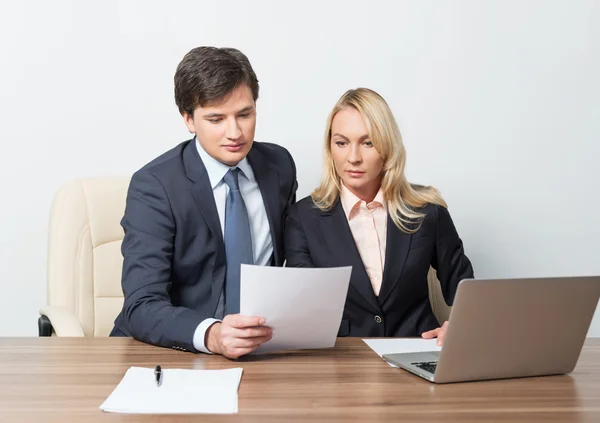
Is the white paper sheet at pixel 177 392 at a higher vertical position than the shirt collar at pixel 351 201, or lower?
lower

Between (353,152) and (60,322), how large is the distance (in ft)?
3.35

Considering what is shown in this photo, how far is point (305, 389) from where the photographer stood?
172 centimetres

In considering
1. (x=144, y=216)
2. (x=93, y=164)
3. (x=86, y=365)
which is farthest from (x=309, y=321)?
(x=93, y=164)

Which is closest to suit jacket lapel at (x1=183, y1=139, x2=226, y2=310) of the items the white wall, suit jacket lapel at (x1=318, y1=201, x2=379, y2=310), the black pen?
suit jacket lapel at (x1=318, y1=201, x2=379, y2=310)

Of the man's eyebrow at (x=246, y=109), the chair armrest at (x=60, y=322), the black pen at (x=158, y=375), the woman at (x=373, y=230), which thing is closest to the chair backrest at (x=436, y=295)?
the woman at (x=373, y=230)

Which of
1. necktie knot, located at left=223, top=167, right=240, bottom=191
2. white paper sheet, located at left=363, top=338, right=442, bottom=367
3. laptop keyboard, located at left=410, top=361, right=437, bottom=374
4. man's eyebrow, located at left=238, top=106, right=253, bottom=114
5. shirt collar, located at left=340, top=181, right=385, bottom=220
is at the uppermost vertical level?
man's eyebrow, located at left=238, top=106, right=253, bottom=114

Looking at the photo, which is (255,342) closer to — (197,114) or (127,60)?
(197,114)

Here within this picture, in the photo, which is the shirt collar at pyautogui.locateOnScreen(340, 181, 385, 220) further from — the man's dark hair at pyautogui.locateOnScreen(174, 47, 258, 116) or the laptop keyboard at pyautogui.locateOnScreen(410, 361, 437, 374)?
the laptop keyboard at pyautogui.locateOnScreen(410, 361, 437, 374)

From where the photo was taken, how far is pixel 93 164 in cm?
337

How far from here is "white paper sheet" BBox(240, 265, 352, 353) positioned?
184cm

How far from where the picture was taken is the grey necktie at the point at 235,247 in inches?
100

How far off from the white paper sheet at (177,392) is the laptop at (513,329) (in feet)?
1.40

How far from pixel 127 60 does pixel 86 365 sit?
1.74 metres

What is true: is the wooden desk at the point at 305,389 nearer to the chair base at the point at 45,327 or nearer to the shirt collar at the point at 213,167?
the chair base at the point at 45,327
